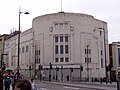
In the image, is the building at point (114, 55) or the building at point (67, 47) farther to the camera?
the building at point (114, 55)

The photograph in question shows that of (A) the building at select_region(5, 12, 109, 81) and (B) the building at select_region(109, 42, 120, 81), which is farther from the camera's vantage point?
(B) the building at select_region(109, 42, 120, 81)

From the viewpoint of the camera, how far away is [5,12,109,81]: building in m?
91.1

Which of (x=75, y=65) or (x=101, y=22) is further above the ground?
(x=101, y=22)

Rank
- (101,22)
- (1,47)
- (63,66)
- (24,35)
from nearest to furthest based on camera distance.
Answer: (63,66), (101,22), (24,35), (1,47)

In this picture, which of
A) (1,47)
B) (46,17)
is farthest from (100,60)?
(1,47)

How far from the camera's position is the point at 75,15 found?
95.8 m

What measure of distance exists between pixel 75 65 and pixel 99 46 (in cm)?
1657

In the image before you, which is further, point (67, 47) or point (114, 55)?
point (114, 55)

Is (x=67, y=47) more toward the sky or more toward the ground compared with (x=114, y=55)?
more toward the sky

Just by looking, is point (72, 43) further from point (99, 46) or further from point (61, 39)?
point (99, 46)

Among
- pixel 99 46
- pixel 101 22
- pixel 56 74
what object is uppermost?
pixel 101 22

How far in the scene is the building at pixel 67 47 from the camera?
299 ft

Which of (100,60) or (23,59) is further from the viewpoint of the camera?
(23,59)

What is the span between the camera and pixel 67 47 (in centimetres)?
9306
